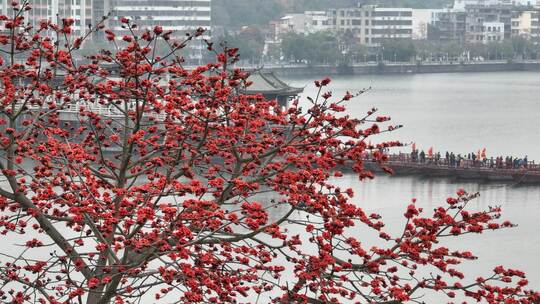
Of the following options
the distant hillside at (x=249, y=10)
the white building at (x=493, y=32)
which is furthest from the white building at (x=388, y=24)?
the white building at (x=493, y=32)

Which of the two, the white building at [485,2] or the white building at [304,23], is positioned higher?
the white building at [485,2]

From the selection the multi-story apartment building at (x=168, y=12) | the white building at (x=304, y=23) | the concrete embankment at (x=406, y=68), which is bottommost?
the concrete embankment at (x=406, y=68)

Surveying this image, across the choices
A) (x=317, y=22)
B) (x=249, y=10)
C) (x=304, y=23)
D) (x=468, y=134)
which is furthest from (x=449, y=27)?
(x=468, y=134)

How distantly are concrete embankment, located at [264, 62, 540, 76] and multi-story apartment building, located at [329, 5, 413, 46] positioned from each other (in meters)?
11.1

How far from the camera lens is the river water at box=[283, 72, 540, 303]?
989 inches

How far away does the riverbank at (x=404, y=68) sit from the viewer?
317ft

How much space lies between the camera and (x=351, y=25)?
4742 inches

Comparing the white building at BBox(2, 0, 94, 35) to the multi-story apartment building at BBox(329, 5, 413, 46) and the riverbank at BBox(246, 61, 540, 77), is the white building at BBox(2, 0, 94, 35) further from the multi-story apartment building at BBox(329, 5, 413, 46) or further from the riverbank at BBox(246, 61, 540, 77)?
the multi-story apartment building at BBox(329, 5, 413, 46)

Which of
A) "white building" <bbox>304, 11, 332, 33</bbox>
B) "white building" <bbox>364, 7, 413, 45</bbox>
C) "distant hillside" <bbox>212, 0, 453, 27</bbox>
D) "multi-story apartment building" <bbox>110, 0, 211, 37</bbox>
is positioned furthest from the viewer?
"distant hillside" <bbox>212, 0, 453, 27</bbox>

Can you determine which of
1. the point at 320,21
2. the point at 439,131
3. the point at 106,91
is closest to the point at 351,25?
the point at 320,21

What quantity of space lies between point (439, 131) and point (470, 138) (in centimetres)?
297

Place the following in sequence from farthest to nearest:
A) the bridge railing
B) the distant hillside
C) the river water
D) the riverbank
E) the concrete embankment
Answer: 1. the distant hillside
2. the concrete embankment
3. the riverbank
4. the bridge railing
5. the river water

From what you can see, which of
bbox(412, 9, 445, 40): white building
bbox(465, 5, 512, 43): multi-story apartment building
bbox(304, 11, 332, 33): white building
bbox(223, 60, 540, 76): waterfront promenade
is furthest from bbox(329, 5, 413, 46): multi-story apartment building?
bbox(223, 60, 540, 76): waterfront promenade

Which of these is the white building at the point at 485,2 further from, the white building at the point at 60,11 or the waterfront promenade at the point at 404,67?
the white building at the point at 60,11
